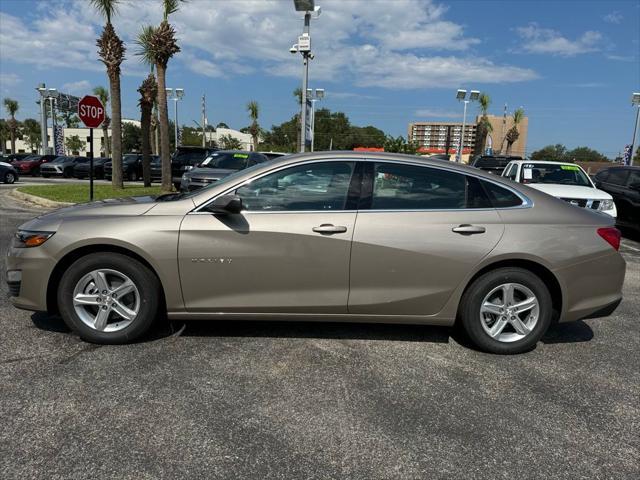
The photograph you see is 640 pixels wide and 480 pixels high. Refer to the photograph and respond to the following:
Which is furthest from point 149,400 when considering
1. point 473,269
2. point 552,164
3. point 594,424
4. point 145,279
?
point 552,164

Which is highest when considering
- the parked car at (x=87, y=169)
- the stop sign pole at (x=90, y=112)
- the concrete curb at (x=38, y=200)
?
the stop sign pole at (x=90, y=112)

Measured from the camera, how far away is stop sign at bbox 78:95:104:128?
11.6 m

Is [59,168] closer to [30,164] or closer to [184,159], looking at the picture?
[30,164]

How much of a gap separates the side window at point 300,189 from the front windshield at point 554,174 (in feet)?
25.9

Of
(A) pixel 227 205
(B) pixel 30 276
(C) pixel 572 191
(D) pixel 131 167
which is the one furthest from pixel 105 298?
(D) pixel 131 167

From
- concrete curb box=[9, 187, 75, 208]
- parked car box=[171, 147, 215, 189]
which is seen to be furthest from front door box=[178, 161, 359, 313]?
parked car box=[171, 147, 215, 189]

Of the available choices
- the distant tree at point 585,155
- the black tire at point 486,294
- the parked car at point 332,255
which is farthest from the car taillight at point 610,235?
the distant tree at point 585,155

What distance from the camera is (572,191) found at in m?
9.52

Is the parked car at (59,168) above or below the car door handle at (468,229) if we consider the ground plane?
below

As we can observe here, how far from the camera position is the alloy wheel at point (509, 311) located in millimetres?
3848

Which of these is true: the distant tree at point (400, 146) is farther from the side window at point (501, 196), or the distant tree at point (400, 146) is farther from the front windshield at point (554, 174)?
the side window at point (501, 196)

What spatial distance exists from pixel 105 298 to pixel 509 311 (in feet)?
10.5

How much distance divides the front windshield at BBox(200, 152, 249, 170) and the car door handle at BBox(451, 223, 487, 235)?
34.1 feet

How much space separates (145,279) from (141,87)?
21.4 m
